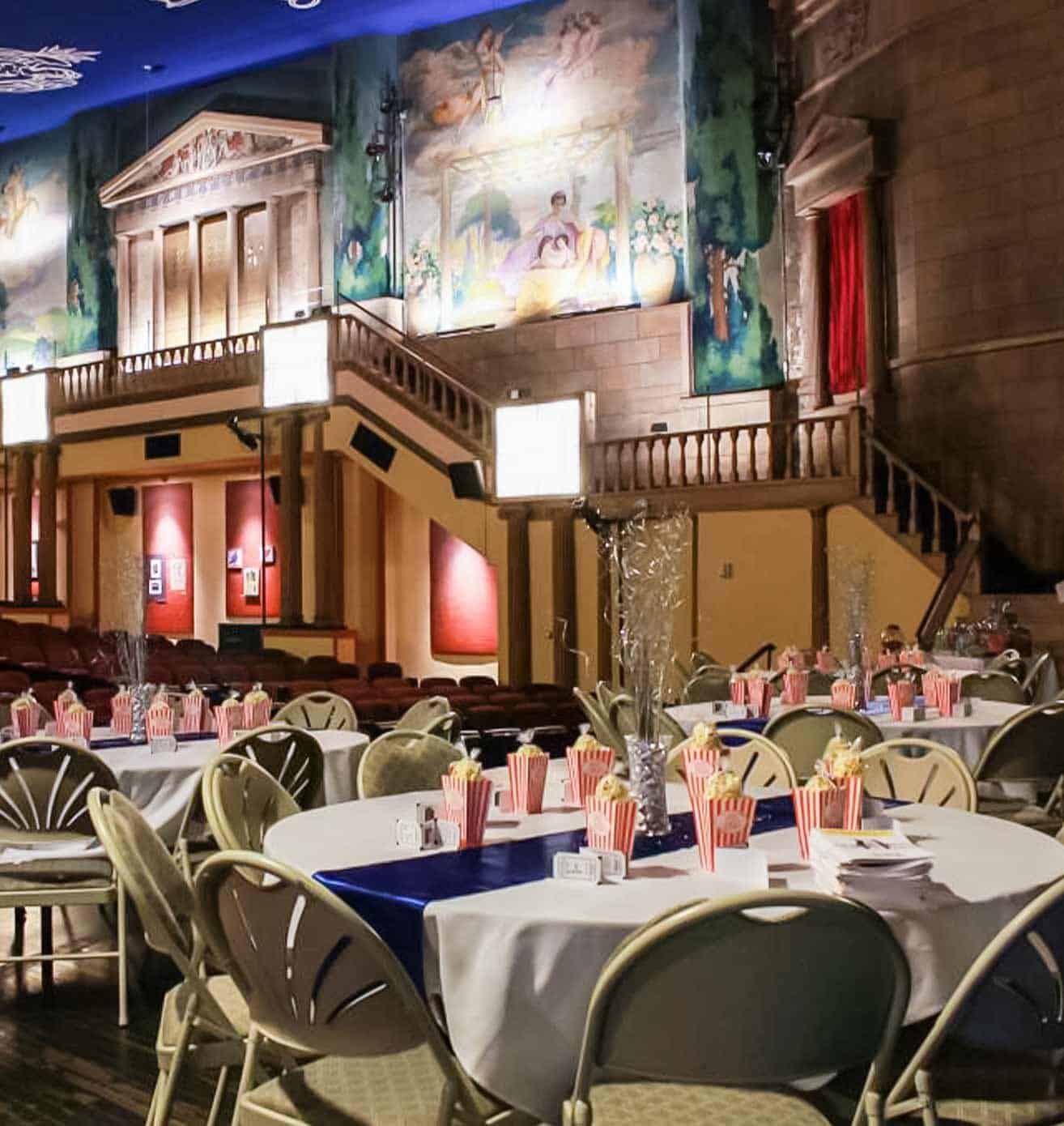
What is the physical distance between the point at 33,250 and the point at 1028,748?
20.1 meters

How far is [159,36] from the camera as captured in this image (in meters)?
17.4

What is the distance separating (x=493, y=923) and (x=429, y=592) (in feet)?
47.8

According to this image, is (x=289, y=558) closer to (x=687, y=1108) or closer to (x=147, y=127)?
(x=147, y=127)

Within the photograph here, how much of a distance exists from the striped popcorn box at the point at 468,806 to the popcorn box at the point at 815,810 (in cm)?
61

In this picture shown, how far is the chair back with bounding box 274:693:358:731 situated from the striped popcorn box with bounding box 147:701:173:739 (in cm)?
117

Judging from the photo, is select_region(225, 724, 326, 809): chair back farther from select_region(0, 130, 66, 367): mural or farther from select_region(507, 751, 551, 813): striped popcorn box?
select_region(0, 130, 66, 367): mural

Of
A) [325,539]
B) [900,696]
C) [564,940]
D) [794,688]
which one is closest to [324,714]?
[794,688]

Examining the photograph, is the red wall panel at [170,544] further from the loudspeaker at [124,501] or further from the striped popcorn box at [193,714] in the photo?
the striped popcorn box at [193,714]

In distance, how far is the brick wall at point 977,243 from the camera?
37.3 ft

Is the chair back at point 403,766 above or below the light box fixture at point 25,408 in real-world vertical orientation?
below

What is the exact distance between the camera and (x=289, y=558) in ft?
52.2

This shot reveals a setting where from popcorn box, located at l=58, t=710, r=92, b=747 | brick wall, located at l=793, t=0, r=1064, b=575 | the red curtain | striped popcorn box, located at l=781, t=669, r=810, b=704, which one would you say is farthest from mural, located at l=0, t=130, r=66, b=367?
popcorn box, located at l=58, t=710, r=92, b=747

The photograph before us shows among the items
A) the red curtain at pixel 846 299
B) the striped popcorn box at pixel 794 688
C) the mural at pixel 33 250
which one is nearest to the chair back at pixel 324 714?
the striped popcorn box at pixel 794 688

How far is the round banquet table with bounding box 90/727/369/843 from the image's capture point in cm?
442
